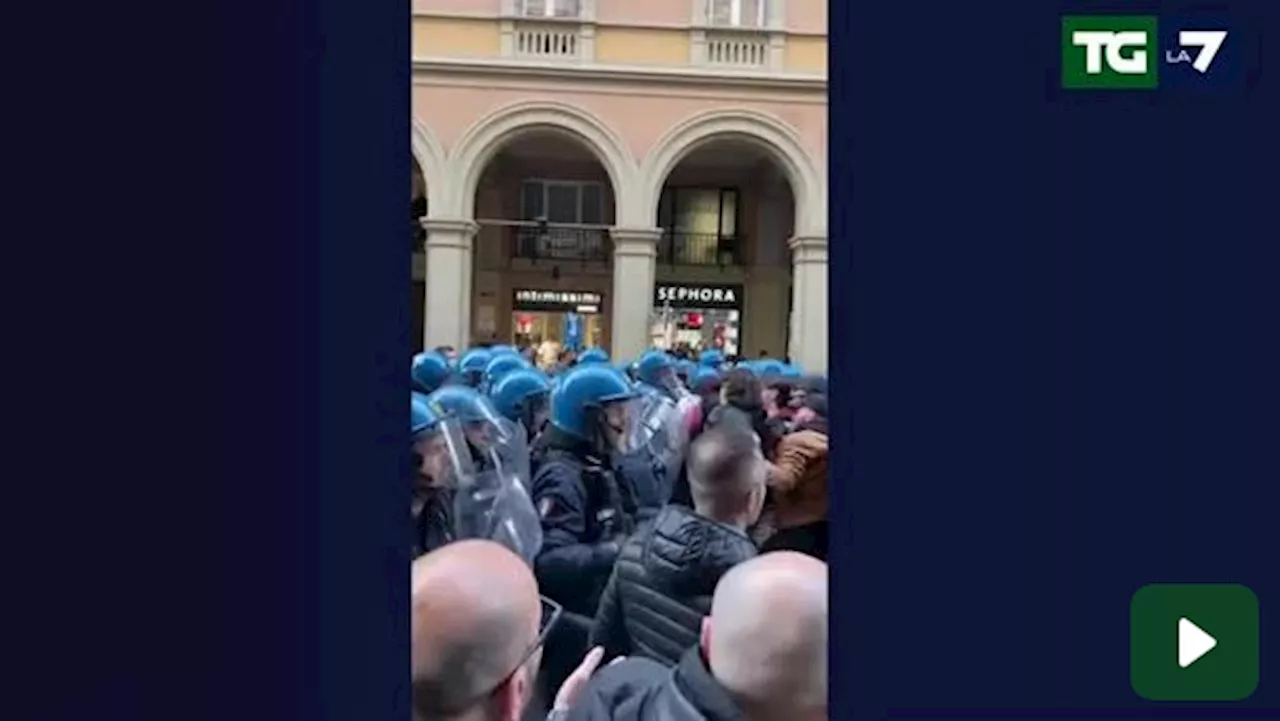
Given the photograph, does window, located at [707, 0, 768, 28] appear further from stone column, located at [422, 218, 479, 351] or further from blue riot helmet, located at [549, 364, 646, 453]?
blue riot helmet, located at [549, 364, 646, 453]

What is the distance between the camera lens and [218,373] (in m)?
0.96

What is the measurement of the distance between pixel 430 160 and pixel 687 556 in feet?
2.10

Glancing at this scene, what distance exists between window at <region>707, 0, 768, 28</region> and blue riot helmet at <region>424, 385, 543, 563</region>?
672 millimetres

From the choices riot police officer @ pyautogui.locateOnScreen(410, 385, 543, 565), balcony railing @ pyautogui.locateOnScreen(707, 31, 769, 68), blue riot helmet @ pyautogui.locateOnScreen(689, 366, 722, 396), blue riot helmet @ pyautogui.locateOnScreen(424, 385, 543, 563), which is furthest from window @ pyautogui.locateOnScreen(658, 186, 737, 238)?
balcony railing @ pyautogui.locateOnScreen(707, 31, 769, 68)

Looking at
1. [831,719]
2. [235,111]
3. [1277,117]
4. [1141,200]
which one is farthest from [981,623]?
[235,111]

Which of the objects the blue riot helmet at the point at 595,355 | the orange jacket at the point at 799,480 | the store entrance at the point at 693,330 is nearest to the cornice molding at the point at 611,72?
the orange jacket at the point at 799,480

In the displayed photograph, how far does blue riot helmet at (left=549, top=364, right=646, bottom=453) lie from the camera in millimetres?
3102

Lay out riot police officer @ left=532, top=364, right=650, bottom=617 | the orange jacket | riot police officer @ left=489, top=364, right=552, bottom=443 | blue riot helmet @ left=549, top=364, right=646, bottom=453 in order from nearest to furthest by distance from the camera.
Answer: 1. the orange jacket
2. riot police officer @ left=532, top=364, right=650, bottom=617
3. blue riot helmet @ left=549, top=364, right=646, bottom=453
4. riot police officer @ left=489, top=364, right=552, bottom=443

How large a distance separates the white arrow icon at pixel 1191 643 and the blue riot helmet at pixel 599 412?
6.86 ft

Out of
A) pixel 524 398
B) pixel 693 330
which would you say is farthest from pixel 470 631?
pixel 693 330

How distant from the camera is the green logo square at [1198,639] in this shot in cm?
98

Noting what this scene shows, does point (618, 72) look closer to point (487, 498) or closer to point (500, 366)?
point (487, 498)

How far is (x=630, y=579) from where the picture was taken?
162cm

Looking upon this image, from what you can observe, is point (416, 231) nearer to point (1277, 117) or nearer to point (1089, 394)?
point (1089, 394)
